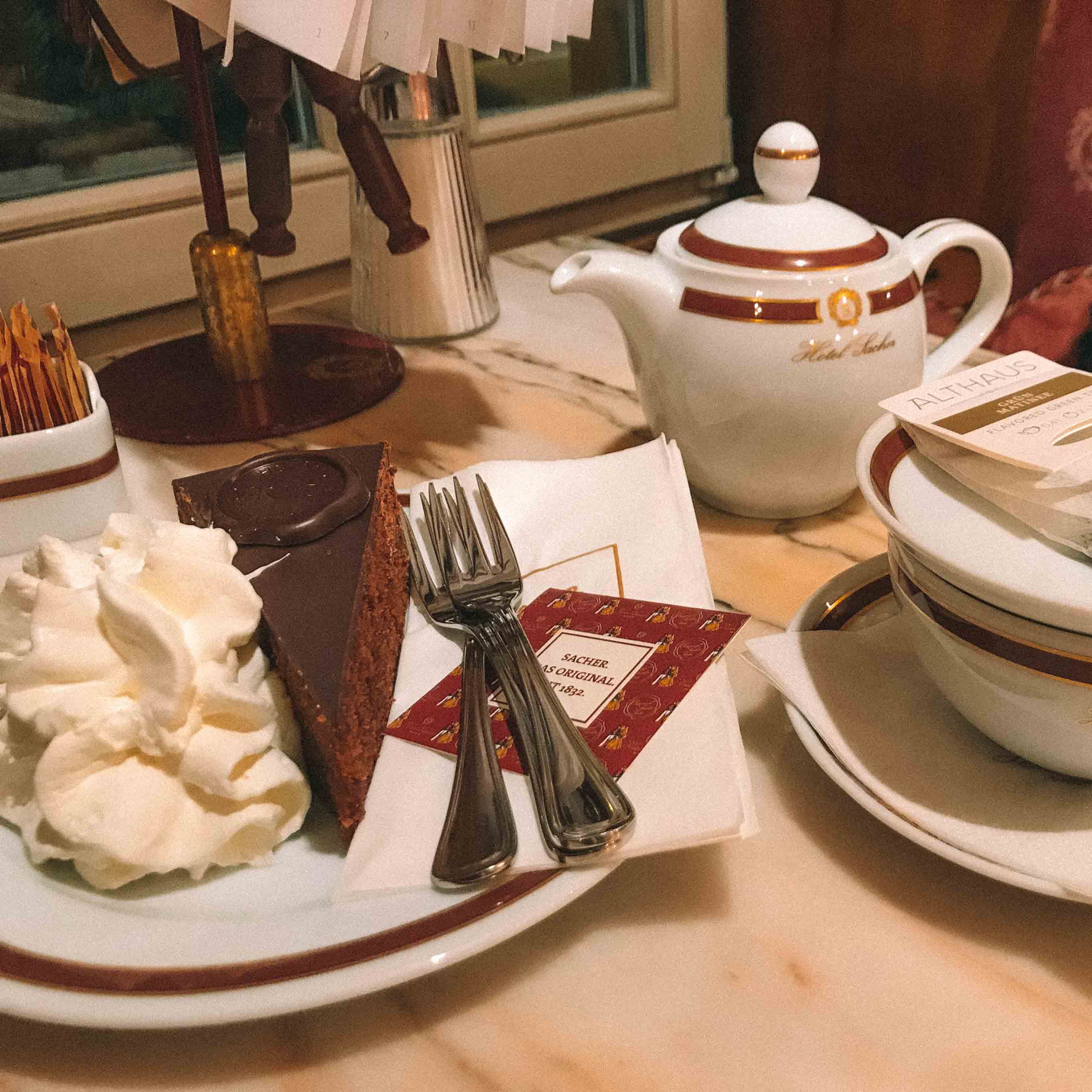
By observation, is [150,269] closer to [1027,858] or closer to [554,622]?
[554,622]

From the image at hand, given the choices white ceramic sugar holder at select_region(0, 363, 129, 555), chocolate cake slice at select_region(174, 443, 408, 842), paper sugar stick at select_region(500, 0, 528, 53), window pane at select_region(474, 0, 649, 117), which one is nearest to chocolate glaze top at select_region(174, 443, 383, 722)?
chocolate cake slice at select_region(174, 443, 408, 842)

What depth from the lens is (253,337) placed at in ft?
2.90

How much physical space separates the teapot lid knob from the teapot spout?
0.08 metres

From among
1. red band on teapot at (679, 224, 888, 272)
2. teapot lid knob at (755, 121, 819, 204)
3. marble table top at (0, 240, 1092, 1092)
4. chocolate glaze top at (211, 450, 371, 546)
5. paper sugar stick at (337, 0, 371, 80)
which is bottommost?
marble table top at (0, 240, 1092, 1092)

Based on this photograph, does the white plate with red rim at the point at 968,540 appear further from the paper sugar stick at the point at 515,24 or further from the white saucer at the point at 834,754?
the paper sugar stick at the point at 515,24

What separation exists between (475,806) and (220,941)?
0.11 m

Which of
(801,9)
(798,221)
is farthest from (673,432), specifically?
(801,9)

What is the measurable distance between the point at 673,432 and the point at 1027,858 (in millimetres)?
362

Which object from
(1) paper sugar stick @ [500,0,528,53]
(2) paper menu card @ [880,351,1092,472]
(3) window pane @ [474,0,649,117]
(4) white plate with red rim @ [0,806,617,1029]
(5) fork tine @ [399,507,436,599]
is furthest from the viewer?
(3) window pane @ [474,0,649,117]

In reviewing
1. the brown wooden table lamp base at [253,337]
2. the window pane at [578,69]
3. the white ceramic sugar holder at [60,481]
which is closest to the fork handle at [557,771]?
the white ceramic sugar holder at [60,481]

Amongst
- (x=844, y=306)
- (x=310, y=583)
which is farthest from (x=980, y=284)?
(x=310, y=583)

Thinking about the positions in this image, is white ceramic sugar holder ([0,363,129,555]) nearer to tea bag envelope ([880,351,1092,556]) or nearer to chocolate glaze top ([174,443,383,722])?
chocolate glaze top ([174,443,383,722])

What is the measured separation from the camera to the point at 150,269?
1064 millimetres

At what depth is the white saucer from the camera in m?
Answer: 0.37
